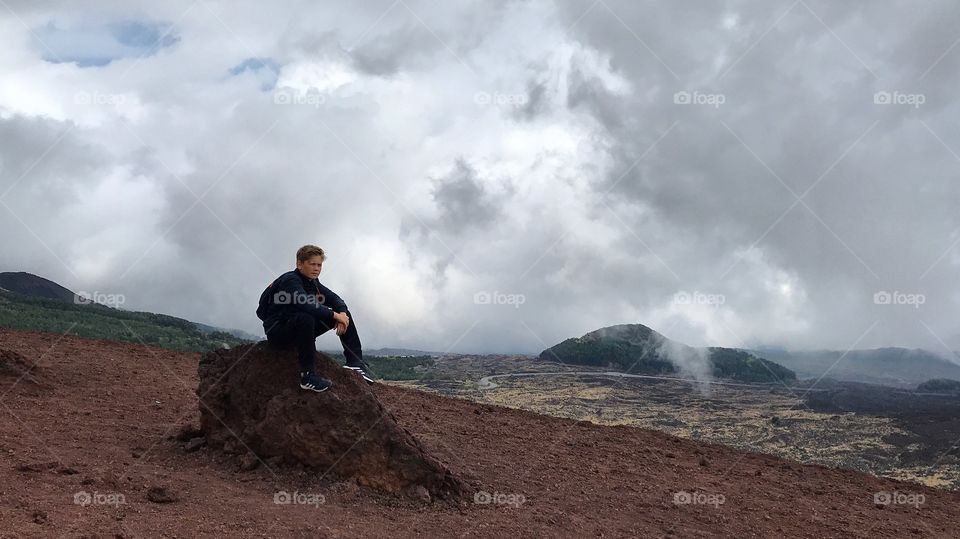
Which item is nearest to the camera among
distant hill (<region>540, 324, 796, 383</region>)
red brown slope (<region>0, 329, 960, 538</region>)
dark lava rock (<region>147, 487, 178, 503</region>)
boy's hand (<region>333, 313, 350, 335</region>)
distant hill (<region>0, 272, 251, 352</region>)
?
red brown slope (<region>0, 329, 960, 538</region>)

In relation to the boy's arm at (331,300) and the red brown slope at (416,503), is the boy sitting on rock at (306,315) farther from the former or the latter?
the red brown slope at (416,503)

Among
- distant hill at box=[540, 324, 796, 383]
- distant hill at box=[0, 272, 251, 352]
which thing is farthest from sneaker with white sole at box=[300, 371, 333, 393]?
distant hill at box=[540, 324, 796, 383]

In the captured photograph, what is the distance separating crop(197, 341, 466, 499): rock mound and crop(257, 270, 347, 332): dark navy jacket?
685mm

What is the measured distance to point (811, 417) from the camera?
2183cm

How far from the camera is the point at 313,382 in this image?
8906mm

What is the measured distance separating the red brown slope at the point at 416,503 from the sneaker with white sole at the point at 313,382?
3.59 feet

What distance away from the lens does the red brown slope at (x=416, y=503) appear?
719 centimetres

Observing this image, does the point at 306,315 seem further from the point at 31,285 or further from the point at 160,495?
the point at 31,285

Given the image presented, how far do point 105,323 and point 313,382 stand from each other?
32.7 meters

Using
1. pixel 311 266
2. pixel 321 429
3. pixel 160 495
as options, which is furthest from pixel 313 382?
pixel 160 495

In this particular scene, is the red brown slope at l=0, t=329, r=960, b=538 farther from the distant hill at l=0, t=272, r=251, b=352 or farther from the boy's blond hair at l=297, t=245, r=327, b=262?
the distant hill at l=0, t=272, r=251, b=352

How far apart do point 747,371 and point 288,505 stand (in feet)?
120

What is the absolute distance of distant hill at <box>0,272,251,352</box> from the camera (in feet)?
97.7

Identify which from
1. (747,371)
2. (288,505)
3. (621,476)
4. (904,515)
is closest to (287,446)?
(288,505)
